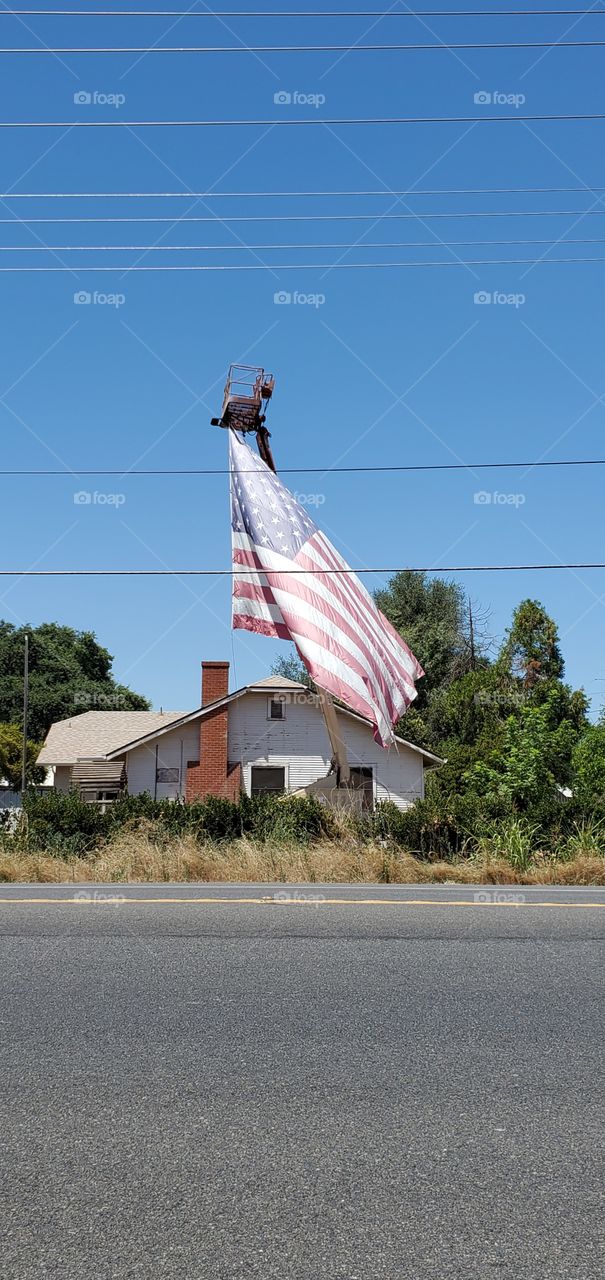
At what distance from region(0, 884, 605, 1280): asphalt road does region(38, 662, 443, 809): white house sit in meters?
A: 25.1

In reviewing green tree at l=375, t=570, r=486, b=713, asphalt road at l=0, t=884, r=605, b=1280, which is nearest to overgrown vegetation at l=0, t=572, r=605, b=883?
asphalt road at l=0, t=884, r=605, b=1280

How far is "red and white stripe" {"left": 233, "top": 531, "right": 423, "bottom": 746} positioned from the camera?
69.6 ft

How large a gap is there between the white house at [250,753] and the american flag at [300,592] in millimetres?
10428

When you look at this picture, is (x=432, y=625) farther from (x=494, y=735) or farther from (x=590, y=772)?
(x=590, y=772)

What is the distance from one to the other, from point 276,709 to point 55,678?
4288 cm

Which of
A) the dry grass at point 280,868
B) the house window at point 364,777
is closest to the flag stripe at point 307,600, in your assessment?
the dry grass at point 280,868

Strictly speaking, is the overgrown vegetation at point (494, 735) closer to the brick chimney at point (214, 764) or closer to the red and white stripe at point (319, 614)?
the red and white stripe at point (319, 614)

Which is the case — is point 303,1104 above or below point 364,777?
below

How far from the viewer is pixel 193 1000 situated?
5512 millimetres

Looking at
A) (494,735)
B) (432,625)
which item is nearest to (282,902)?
(494,735)

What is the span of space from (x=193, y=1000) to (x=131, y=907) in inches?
119

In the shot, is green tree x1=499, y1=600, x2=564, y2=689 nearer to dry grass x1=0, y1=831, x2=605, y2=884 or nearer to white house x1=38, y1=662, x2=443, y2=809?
white house x1=38, y1=662, x2=443, y2=809

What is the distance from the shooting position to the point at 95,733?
1561 inches

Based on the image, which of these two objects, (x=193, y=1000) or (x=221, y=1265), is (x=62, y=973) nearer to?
(x=193, y=1000)
